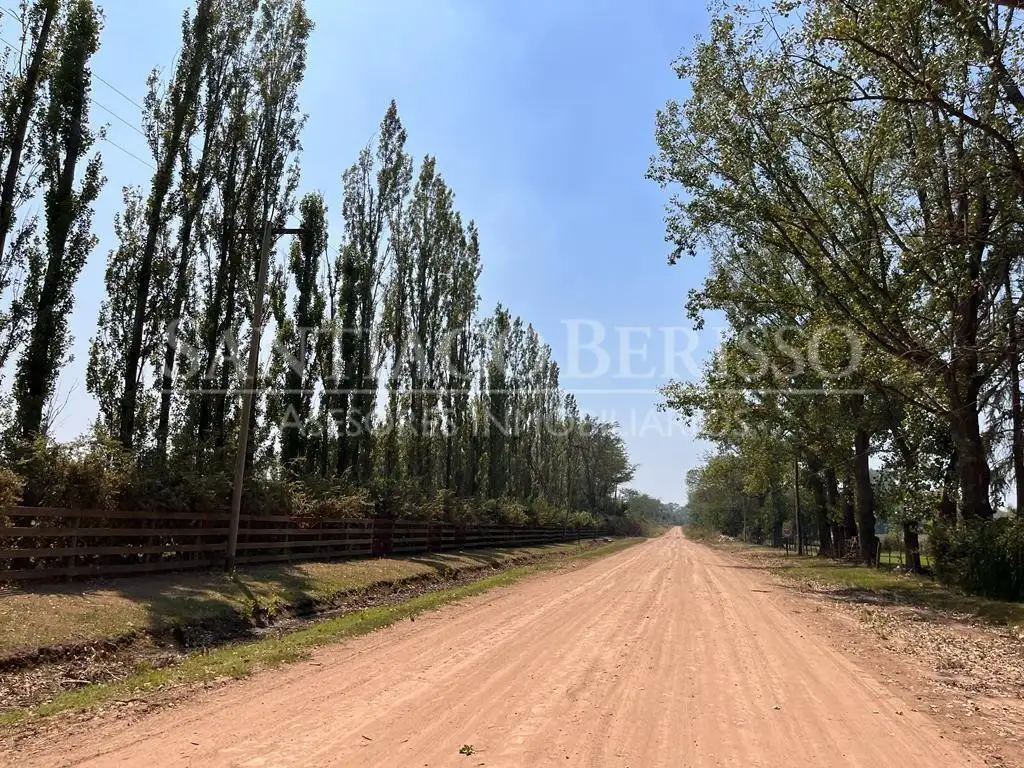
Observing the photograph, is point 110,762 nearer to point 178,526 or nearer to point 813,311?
point 178,526

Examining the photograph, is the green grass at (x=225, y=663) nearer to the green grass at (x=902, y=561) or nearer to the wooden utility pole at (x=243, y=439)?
the wooden utility pole at (x=243, y=439)

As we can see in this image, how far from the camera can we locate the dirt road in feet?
15.3

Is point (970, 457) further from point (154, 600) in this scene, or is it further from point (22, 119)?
point (22, 119)

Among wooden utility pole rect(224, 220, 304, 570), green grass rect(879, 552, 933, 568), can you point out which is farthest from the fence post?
green grass rect(879, 552, 933, 568)

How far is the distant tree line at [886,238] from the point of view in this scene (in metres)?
11.8

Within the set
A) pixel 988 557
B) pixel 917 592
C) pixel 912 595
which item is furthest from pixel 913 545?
pixel 988 557

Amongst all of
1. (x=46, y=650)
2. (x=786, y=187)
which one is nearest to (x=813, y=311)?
(x=786, y=187)

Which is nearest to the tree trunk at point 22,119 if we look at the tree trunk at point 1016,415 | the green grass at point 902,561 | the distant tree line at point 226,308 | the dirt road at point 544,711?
the distant tree line at point 226,308

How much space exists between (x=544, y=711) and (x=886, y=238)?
15.7 m

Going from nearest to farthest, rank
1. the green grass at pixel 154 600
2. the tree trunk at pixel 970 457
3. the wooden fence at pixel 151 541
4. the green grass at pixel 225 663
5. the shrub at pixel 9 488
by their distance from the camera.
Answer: the green grass at pixel 225 663
the green grass at pixel 154 600
the shrub at pixel 9 488
the wooden fence at pixel 151 541
the tree trunk at pixel 970 457

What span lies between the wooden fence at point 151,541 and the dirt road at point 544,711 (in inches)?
A: 186

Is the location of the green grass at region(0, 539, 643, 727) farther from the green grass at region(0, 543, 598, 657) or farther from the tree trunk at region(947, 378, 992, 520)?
the tree trunk at region(947, 378, 992, 520)

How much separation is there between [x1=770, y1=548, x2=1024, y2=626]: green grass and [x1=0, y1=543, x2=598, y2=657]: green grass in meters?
13.5

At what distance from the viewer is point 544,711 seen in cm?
575
